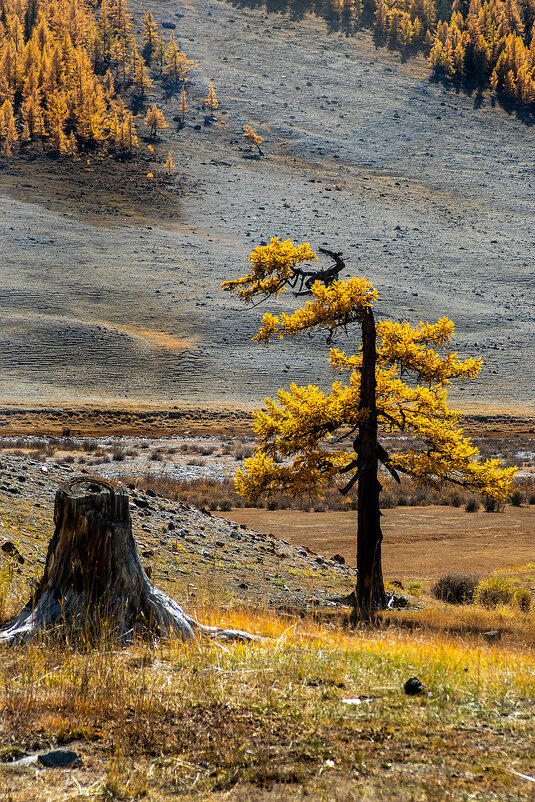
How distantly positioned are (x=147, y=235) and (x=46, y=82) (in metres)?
64.5

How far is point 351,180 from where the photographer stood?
110 m

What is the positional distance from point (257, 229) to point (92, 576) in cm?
8570

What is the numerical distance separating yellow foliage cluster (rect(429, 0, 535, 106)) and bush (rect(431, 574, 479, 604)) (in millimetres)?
157011

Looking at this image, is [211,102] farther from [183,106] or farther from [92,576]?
[92,576]

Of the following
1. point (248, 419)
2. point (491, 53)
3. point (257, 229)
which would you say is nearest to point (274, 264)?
point (248, 419)

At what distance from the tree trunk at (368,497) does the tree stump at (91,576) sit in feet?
23.4

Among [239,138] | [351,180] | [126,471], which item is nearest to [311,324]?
[126,471]

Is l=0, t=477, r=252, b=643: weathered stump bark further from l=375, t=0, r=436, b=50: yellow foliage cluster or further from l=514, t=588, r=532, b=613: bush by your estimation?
l=375, t=0, r=436, b=50: yellow foliage cluster

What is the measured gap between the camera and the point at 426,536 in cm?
2097

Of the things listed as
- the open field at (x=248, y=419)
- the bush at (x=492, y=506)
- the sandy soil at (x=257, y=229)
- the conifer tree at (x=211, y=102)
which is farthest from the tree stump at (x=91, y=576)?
the conifer tree at (x=211, y=102)

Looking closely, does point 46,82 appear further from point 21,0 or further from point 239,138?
point 21,0

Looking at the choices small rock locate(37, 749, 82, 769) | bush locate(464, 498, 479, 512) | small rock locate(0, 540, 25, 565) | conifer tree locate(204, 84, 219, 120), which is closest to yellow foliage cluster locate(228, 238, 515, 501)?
small rock locate(0, 540, 25, 565)

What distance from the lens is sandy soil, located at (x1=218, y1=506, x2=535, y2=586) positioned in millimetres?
17328

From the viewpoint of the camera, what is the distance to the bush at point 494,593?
13.2 meters
